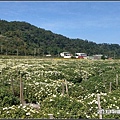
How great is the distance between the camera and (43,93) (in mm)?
17688

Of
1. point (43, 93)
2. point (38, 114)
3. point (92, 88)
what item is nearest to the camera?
point (38, 114)

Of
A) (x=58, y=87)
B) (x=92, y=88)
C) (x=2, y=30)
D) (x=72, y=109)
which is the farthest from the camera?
(x=2, y=30)

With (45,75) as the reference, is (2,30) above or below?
above

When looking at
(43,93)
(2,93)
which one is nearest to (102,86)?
(43,93)

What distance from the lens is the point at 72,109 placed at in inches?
485

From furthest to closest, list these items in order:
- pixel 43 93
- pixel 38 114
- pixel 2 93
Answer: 1. pixel 43 93
2. pixel 2 93
3. pixel 38 114

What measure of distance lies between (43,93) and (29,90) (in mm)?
1412

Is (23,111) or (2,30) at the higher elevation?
(2,30)

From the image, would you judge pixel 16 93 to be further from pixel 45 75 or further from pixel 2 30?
pixel 2 30

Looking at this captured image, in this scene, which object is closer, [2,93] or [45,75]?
[2,93]

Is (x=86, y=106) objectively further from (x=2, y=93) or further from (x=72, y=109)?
(x=2, y=93)

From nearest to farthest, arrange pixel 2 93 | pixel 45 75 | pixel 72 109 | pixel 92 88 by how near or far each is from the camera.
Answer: pixel 72 109, pixel 2 93, pixel 92 88, pixel 45 75

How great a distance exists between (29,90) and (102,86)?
19.2 ft

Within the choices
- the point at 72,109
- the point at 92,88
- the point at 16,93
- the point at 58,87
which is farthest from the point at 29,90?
the point at 72,109
